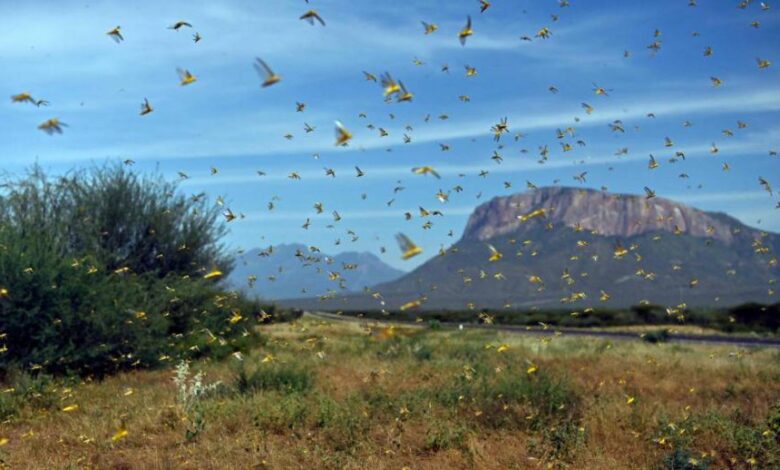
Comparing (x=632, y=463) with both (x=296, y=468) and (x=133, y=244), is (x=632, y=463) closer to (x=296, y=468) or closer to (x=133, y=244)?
(x=296, y=468)

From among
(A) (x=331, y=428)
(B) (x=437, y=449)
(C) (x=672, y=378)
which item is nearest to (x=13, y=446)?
(A) (x=331, y=428)

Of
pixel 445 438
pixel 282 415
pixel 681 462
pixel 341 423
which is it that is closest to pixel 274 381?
pixel 282 415

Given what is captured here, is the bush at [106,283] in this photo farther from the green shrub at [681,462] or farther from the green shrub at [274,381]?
the green shrub at [681,462]

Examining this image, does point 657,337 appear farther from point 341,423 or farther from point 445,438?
point 445,438

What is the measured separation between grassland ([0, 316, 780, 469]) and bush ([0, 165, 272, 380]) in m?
2.68

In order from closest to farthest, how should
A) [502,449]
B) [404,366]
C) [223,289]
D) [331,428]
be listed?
[502,449] → [331,428] → [404,366] → [223,289]

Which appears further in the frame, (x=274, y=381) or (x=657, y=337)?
(x=657, y=337)

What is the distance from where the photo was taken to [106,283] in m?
29.0

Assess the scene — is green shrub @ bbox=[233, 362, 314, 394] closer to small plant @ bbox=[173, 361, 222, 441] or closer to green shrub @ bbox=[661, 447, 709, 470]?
small plant @ bbox=[173, 361, 222, 441]

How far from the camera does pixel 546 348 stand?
1364 inches

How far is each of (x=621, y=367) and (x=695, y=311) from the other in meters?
52.1

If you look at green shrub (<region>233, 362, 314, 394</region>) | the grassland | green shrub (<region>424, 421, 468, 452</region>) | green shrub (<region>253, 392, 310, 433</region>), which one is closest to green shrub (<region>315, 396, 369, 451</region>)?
the grassland

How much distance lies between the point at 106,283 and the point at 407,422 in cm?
1739

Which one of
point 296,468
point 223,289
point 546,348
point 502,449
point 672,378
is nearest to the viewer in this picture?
point 296,468
